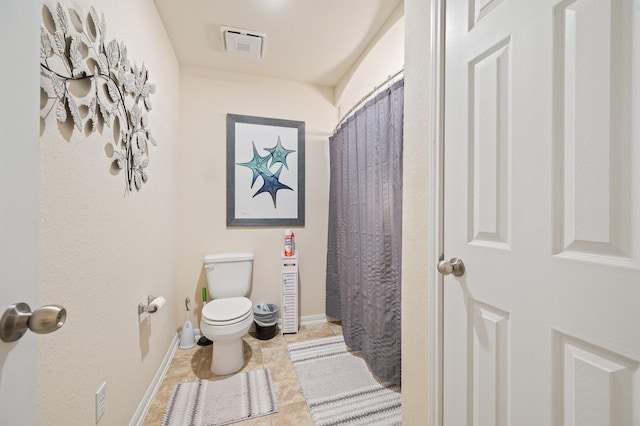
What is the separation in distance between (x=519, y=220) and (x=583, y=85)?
305 mm

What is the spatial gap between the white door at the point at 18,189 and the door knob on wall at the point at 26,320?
0.01 m

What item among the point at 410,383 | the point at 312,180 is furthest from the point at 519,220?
the point at 312,180

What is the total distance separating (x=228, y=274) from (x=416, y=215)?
5.72 feet

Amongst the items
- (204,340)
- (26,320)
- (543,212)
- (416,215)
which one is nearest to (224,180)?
(204,340)

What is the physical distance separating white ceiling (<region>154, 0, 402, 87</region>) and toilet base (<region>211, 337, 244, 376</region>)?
7.29ft

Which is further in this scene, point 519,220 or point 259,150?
point 259,150

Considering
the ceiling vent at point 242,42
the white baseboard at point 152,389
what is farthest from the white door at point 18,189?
the ceiling vent at point 242,42

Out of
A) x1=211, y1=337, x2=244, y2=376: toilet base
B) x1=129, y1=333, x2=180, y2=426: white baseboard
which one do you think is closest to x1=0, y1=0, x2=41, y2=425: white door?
x1=129, y1=333, x2=180, y2=426: white baseboard

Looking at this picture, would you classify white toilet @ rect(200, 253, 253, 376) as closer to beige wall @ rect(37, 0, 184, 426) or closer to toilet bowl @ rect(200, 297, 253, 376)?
toilet bowl @ rect(200, 297, 253, 376)

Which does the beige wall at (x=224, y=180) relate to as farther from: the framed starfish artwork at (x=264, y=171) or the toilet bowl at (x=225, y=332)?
the toilet bowl at (x=225, y=332)

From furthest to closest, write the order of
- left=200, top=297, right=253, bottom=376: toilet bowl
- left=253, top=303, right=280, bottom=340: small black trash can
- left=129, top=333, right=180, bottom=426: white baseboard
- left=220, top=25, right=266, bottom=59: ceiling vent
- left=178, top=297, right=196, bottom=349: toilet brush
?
1. left=253, top=303, right=280, bottom=340: small black trash can
2. left=178, top=297, right=196, bottom=349: toilet brush
3. left=220, top=25, right=266, bottom=59: ceiling vent
4. left=200, top=297, right=253, bottom=376: toilet bowl
5. left=129, top=333, right=180, bottom=426: white baseboard

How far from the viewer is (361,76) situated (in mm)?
2072

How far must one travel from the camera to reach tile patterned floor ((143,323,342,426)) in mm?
1355

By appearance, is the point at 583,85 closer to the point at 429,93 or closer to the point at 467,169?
the point at 467,169
